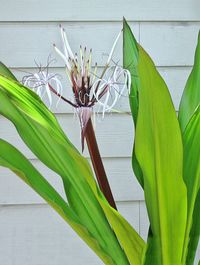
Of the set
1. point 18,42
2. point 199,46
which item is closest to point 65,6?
point 18,42

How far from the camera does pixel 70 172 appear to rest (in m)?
0.88

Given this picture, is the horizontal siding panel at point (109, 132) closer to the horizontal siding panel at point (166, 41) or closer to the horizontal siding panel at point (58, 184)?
the horizontal siding panel at point (58, 184)

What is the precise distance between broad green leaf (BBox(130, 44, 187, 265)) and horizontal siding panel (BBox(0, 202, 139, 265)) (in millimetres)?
519

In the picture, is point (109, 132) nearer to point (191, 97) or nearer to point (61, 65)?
point (61, 65)

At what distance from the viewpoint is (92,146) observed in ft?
2.84

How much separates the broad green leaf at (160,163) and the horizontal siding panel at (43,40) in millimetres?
616

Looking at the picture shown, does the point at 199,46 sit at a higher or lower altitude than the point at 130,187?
higher

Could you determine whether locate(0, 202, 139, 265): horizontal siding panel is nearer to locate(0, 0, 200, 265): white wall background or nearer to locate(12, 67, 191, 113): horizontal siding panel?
locate(0, 0, 200, 265): white wall background

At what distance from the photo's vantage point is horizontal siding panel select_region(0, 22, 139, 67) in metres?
1.32

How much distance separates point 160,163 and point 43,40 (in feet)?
2.29

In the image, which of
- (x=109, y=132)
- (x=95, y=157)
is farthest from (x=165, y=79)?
(x=95, y=157)

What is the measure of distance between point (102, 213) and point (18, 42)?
639 millimetres

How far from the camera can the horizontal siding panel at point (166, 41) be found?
1332 mm

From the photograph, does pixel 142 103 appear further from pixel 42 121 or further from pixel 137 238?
pixel 137 238
